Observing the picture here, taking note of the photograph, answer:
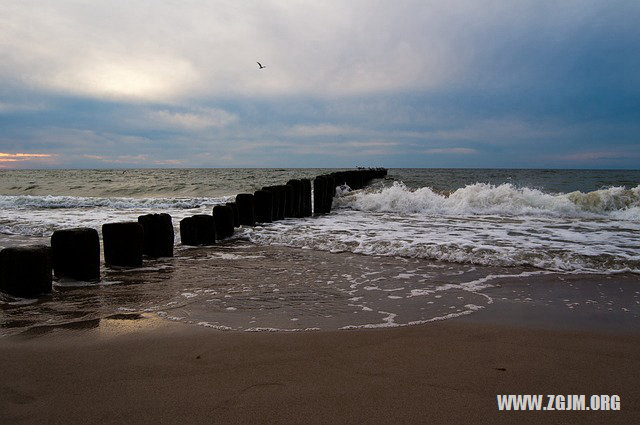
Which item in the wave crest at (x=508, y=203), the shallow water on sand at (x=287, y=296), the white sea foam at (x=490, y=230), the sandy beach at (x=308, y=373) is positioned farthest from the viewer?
the wave crest at (x=508, y=203)

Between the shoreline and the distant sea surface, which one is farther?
the distant sea surface

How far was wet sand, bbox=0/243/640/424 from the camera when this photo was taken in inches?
75.8

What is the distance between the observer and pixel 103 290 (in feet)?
13.5

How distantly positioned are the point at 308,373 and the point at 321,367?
0.10 m

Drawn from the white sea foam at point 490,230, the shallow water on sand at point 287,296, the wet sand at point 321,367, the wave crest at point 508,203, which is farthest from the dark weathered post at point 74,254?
the wave crest at point 508,203

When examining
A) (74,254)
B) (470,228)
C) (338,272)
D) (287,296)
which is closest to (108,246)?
(74,254)

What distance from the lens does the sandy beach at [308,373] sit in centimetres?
192

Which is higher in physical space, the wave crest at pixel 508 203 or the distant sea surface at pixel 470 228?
the wave crest at pixel 508 203

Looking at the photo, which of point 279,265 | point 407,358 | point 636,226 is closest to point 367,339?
point 407,358

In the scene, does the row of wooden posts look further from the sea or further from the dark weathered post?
the sea

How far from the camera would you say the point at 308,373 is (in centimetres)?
231

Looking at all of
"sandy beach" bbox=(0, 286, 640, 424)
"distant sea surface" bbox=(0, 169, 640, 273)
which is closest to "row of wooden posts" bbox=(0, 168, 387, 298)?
"distant sea surface" bbox=(0, 169, 640, 273)

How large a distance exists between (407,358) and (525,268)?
130 inches

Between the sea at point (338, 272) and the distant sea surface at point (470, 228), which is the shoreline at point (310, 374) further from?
the distant sea surface at point (470, 228)
